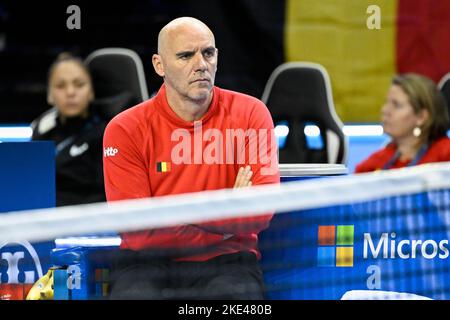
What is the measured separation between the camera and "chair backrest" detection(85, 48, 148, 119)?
202 inches

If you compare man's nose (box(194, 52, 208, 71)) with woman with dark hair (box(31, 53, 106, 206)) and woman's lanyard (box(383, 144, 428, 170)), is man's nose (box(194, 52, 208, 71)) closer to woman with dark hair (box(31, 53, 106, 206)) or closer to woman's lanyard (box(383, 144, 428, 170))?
woman's lanyard (box(383, 144, 428, 170))

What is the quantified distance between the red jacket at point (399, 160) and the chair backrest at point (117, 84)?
120 cm

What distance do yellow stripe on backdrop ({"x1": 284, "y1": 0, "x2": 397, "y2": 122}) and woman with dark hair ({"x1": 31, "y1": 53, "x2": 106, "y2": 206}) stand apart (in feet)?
4.74

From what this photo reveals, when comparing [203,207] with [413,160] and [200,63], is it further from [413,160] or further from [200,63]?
[413,160]

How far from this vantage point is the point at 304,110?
16.8ft

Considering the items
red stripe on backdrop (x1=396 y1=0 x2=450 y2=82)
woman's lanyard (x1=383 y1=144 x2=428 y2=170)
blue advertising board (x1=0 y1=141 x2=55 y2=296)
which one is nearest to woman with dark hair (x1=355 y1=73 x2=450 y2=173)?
woman's lanyard (x1=383 y1=144 x2=428 y2=170)

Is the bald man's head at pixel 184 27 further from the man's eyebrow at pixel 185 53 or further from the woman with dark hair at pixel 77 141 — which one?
the woman with dark hair at pixel 77 141

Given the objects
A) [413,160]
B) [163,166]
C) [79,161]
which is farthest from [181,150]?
[79,161]

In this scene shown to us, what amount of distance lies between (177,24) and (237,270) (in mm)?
908

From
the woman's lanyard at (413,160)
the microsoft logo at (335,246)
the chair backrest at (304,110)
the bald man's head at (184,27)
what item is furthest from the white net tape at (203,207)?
the chair backrest at (304,110)
